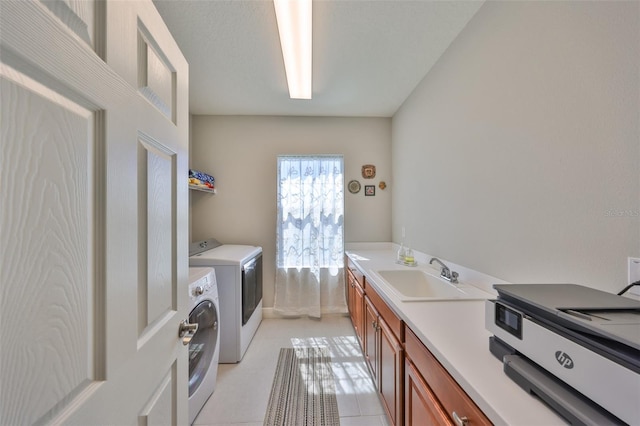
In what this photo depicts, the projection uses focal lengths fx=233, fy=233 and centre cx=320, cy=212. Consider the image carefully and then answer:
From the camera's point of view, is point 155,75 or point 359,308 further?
point 359,308

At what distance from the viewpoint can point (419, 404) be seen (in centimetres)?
97

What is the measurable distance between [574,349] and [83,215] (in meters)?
1.07

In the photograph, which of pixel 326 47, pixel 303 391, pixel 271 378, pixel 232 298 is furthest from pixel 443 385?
pixel 326 47

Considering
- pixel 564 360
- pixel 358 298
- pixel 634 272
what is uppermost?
pixel 634 272

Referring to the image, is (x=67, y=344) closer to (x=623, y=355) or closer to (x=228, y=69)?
(x=623, y=355)

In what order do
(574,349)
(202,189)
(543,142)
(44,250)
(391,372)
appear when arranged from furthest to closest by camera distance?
(202,189) < (391,372) < (543,142) < (574,349) < (44,250)

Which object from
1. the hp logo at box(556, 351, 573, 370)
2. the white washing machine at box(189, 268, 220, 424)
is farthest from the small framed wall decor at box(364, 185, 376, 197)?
the hp logo at box(556, 351, 573, 370)

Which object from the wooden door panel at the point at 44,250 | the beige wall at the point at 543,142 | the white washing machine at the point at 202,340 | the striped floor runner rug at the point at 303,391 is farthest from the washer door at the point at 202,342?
the beige wall at the point at 543,142

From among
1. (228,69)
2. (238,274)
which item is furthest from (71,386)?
(228,69)

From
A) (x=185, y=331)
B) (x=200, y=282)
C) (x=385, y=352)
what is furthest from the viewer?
(x=200, y=282)

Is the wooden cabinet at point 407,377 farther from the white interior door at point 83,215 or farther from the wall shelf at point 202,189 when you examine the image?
the wall shelf at point 202,189

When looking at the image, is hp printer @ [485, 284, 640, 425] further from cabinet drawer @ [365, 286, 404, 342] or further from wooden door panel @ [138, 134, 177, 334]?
wooden door panel @ [138, 134, 177, 334]

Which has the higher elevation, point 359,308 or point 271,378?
point 359,308

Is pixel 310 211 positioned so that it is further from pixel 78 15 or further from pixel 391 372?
pixel 78 15
